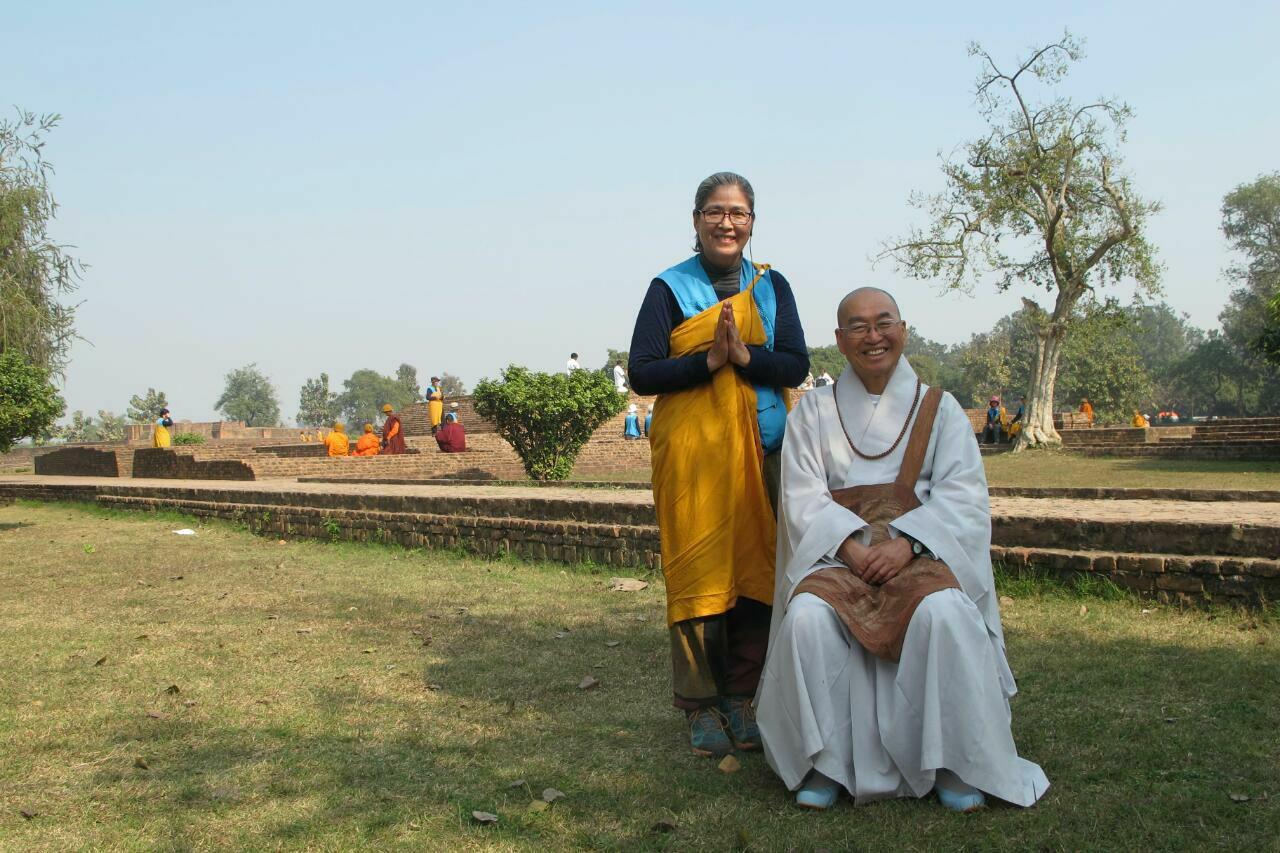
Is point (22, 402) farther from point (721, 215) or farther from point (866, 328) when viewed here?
point (866, 328)

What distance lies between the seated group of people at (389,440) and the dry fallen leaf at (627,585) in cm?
1337

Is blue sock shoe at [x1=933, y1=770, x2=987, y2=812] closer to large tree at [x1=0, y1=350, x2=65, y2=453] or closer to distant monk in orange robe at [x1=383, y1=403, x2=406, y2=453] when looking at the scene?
large tree at [x1=0, y1=350, x2=65, y2=453]

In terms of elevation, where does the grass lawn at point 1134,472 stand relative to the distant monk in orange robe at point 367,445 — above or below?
below

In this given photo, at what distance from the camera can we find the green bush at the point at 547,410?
16.4 metres

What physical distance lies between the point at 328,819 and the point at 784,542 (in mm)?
1573

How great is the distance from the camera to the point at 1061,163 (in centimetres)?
2248

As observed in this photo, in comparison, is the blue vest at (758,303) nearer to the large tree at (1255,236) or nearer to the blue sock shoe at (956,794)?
the blue sock shoe at (956,794)

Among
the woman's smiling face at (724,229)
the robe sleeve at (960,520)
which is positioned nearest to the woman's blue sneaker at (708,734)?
the robe sleeve at (960,520)

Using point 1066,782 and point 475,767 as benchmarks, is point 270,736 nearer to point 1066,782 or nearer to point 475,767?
point 475,767

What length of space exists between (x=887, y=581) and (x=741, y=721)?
850mm

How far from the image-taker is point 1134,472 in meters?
15.6

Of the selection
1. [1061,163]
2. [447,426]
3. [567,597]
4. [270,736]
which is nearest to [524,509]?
[567,597]

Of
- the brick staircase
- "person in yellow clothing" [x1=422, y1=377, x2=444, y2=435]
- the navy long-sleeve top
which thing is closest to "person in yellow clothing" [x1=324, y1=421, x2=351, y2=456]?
"person in yellow clothing" [x1=422, y1=377, x2=444, y2=435]

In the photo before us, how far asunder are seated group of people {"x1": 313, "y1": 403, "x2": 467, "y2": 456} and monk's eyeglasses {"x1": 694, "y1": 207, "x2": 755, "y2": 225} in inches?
656
